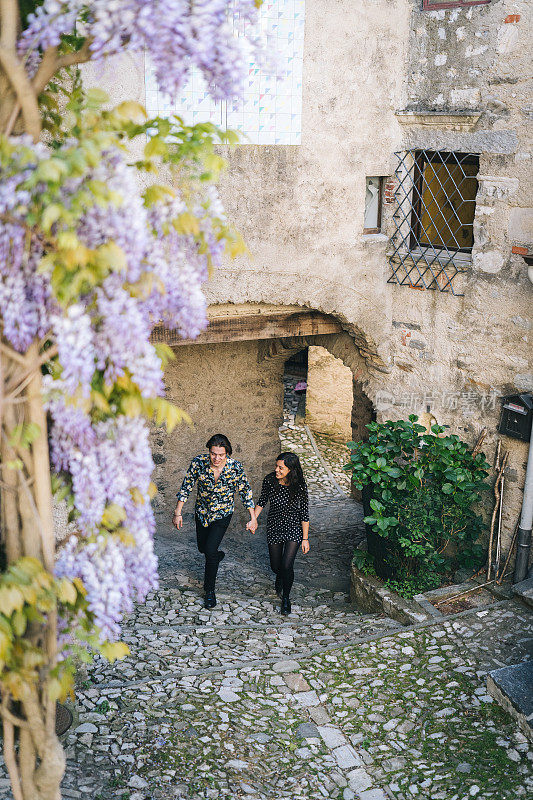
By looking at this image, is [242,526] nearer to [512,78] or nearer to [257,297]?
[257,297]

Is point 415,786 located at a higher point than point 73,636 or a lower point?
lower

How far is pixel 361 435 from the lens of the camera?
8531 mm

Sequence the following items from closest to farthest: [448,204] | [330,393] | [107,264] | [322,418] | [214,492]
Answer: [107,264], [214,492], [448,204], [330,393], [322,418]

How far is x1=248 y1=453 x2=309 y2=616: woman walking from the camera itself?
5.91 m

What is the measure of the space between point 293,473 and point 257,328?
1.32 metres

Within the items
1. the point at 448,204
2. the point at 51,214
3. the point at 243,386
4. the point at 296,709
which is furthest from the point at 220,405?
the point at 51,214

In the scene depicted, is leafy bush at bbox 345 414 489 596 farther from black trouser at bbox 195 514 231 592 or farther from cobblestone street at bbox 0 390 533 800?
black trouser at bbox 195 514 231 592

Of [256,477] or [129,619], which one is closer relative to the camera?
[129,619]

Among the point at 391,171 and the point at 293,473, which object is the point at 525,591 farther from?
the point at 391,171

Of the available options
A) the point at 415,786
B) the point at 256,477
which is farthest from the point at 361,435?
the point at 415,786

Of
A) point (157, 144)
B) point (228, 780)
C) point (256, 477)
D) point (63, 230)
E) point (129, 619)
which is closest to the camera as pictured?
point (63, 230)

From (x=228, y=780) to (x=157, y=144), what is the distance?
2.93 meters

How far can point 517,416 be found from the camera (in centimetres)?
580

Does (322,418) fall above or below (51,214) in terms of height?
below
